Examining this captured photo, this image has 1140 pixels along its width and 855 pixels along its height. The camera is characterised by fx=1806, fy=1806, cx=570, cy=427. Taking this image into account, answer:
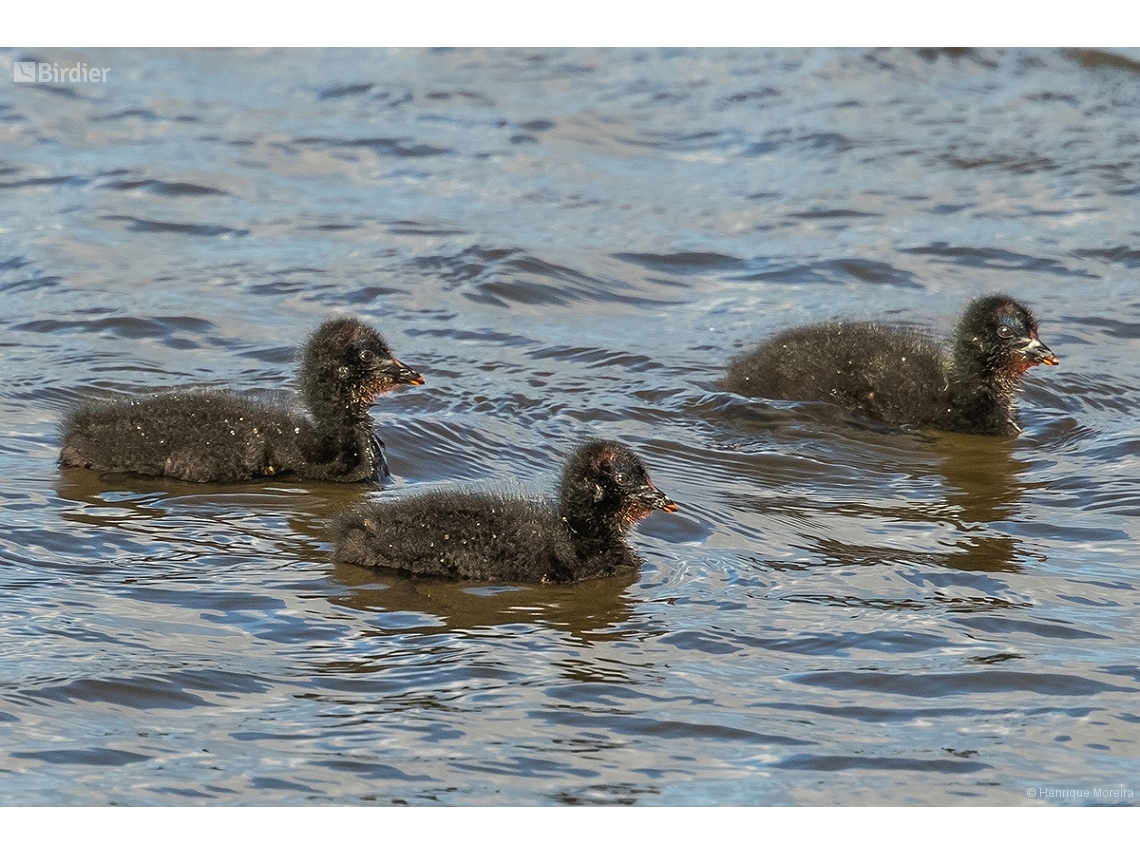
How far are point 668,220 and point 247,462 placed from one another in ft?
21.1

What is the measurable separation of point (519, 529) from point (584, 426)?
2451 millimetres

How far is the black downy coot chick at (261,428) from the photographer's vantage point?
371 inches

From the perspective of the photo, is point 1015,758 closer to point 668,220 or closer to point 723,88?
point 668,220

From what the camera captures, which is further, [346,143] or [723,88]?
[723,88]

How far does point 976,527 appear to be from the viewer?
9.29 meters

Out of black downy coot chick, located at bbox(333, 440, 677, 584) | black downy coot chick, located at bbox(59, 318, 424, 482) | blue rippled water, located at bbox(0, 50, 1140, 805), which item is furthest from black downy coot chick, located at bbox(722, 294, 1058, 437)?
black downy coot chick, located at bbox(333, 440, 677, 584)

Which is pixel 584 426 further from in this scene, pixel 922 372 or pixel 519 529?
pixel 519 529

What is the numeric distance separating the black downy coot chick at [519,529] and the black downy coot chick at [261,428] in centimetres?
120

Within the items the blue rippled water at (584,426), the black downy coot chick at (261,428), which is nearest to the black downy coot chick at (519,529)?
the blue rippled water at (584,426)

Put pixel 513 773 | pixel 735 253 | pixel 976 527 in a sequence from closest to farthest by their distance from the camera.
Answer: pixel 513 773 → pixel 976 527 → pixel 735 253

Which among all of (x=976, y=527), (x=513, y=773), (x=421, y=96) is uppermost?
(x=421, y=96)

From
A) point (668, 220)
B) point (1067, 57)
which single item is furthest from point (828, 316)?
point (1067, 57)

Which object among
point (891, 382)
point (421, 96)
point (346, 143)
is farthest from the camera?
point (421, 96)

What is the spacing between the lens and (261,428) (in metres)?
9.59
